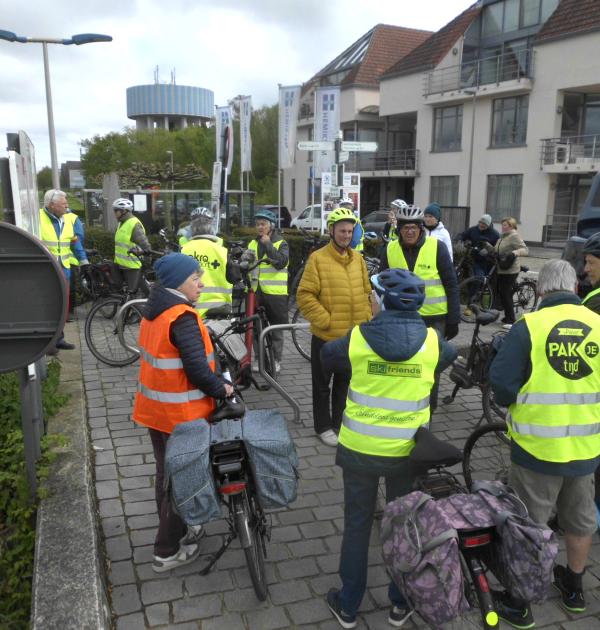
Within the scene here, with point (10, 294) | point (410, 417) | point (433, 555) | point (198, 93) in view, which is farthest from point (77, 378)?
point (198, 93)

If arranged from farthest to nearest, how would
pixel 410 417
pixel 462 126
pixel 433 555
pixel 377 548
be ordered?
1. pixel 462 126
2. pixel 377 548
3. pixel 410 417
4. pixel 433 555

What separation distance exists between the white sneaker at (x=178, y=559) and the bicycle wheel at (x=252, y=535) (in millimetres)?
476

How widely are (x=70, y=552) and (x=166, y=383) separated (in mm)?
1062

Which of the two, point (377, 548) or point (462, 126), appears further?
point (462, 126)

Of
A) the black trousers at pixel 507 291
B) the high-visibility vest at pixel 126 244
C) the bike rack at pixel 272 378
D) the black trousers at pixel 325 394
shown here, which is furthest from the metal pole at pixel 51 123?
the black trousers at pixel 325 394

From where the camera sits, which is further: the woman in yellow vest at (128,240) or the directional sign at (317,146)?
the directional sign at (317,146)

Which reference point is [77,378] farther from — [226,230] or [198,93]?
[198,93]

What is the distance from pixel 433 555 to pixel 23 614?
2.35 m

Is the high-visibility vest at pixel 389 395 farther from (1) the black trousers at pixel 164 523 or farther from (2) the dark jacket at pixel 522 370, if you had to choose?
(1) the black trousers at pixel 164 523

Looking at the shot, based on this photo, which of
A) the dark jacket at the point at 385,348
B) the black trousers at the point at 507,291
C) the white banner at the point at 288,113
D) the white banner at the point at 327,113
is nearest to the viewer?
the dark jacket at the point at 385,348

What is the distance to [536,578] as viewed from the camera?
7.88ft

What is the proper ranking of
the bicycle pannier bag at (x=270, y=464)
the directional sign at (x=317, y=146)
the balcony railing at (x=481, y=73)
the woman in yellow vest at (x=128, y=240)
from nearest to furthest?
the bicycle pannier bag at (x=270, y=464) < the woman in yellow vest at (x=128, y=240) < the directional sign at (x=317, y=146) < the balcony railing at (x=481, y=73)

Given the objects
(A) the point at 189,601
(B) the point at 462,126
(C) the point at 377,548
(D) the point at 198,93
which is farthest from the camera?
(D) the point at 198,93

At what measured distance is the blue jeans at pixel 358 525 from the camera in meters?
3.05
